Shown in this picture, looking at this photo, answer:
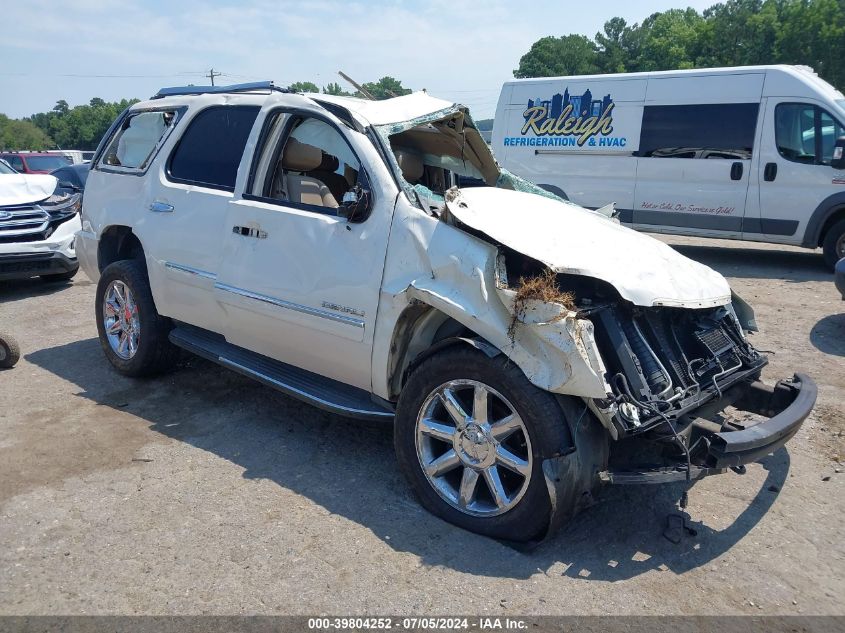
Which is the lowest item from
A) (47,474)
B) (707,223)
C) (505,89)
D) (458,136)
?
(47,474)

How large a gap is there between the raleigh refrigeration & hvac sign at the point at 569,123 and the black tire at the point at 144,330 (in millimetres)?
7825

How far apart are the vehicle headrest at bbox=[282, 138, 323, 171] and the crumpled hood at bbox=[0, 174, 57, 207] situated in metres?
5.59

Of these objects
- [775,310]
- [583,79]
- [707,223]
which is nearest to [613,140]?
[583,79]

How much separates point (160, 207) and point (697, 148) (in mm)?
8018

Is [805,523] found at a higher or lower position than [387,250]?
lower

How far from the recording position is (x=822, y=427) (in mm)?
4586

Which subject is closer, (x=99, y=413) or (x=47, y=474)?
(x=47, y=474)

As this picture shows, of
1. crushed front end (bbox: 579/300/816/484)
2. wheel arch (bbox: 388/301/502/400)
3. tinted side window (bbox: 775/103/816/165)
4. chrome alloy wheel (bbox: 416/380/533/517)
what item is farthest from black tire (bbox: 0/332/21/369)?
tinted side window (bbox: 775/103/816/165)

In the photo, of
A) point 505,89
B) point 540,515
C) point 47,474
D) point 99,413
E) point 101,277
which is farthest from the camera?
point 505,89

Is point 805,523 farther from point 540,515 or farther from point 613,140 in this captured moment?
point 613,140

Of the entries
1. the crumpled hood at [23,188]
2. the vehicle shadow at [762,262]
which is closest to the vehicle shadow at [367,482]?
the crumpled hood at [23,188]

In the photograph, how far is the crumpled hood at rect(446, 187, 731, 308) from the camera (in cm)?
331

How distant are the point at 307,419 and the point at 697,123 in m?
7.97

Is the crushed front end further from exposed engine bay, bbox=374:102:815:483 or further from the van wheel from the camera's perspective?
the van wheel
